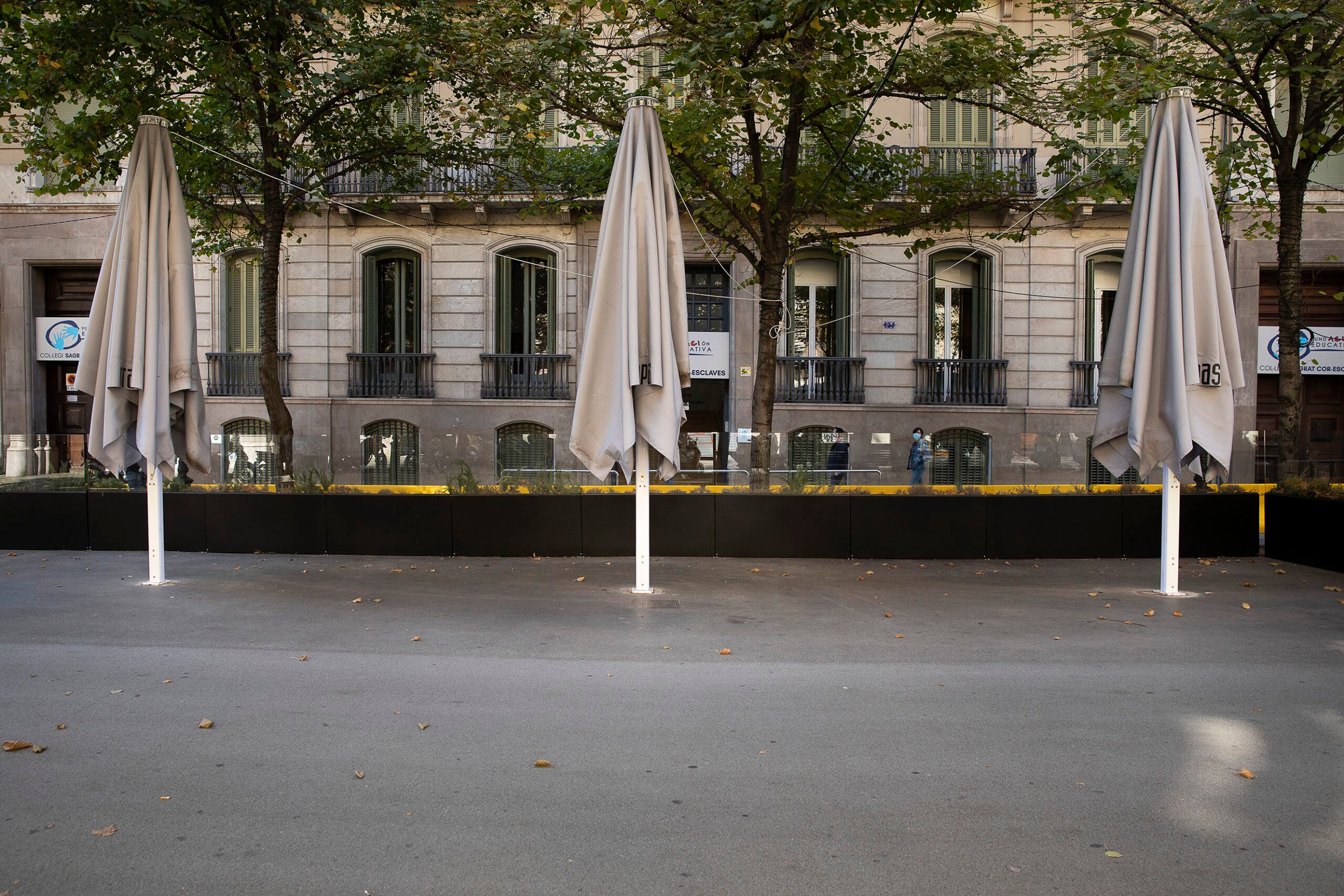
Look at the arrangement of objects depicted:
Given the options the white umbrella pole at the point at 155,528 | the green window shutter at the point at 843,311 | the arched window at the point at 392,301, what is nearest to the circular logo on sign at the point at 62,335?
the arched window at the point at 392,301

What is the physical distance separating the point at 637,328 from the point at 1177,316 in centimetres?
453

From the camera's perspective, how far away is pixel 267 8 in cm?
1138

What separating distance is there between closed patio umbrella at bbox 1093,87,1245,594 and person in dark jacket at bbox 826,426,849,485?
375 centimetres

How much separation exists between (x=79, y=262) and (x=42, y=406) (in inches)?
148

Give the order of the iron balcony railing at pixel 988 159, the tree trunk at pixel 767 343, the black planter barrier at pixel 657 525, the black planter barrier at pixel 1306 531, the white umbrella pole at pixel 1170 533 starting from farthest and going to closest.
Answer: the iron balcony railing at pixel 988 159
the tree trunk at pixel 767 343
the black planter barrier at pixel 657 525
the black planter barrier at pixel 1306 531
the white umbrella pole at pixel 1170 533

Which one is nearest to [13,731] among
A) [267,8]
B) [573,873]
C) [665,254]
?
[573,873]

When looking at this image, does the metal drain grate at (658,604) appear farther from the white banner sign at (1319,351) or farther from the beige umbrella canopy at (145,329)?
the white banner sign at (1319,351)

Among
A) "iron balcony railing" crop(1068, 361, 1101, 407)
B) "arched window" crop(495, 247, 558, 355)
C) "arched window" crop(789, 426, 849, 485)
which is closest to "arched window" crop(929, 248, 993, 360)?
"iron balcony railing" crop(1068, 361, 1101, 407)

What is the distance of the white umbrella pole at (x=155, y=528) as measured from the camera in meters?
8.23

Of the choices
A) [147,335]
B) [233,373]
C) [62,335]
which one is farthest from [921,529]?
[62,335]

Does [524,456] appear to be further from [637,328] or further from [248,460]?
[637,328]

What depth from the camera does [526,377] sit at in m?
22.2

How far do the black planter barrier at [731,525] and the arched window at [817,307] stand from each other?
1216 cm

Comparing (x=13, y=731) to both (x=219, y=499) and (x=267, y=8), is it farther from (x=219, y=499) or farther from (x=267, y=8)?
(x=267, y=8)
